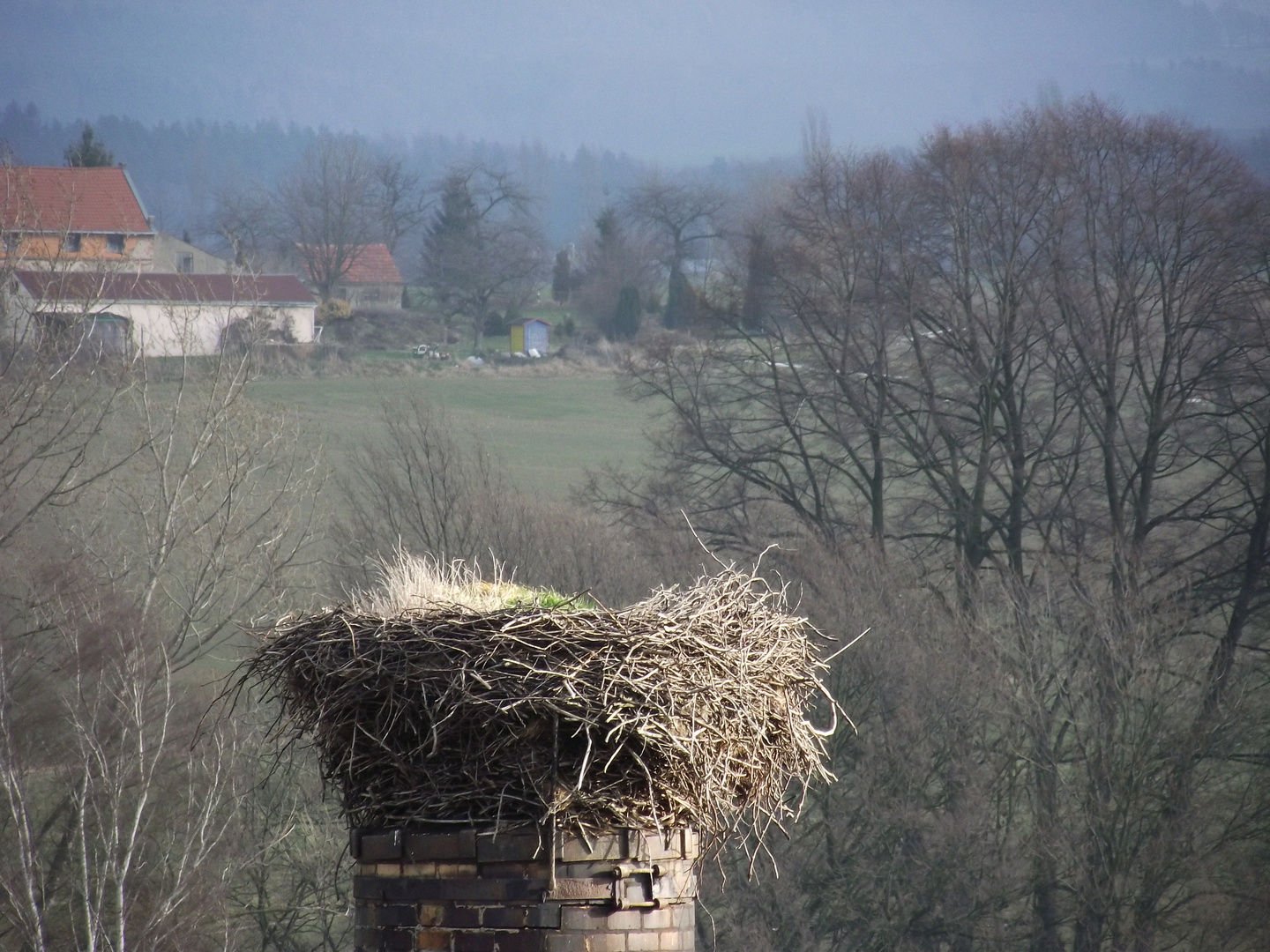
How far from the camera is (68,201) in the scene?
70.6ft

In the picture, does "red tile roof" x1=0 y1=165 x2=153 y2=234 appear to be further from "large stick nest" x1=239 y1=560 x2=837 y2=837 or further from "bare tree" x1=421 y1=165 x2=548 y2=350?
"bare tree" x1=421 y1=165 x2=548 y2=350

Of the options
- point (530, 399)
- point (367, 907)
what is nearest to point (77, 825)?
point (367, 907)

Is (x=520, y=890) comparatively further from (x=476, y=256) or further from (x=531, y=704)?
(x=476, y=256)

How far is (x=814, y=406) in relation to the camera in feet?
98.0

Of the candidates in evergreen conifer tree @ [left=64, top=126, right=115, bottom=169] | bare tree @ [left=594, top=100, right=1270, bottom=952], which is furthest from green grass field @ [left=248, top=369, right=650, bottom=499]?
evergreen conifer tree @ [left=64, top=126, right=115, bottom=169]

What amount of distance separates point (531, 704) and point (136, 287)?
1217 inches

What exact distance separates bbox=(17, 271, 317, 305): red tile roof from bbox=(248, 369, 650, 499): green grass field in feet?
12.7

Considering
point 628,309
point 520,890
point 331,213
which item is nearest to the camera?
point 520,890

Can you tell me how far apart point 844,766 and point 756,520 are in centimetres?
793

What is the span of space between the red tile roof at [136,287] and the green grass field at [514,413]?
3.87 meters

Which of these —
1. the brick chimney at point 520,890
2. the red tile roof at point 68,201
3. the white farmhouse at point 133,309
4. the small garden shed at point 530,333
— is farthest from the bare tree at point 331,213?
the brick chimney at point 520,890

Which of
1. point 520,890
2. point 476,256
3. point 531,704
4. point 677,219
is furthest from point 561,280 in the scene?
point 531,704

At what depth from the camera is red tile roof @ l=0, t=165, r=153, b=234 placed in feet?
69.1

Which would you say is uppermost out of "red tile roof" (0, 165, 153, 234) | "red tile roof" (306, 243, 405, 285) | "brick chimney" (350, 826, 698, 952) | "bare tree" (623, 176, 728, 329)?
"red tile roof" (306, 243, 405, 285)
